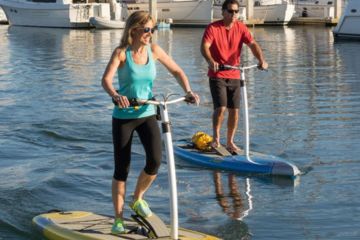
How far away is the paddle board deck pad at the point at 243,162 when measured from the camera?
10156mm

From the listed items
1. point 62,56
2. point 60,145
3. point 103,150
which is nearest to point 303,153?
point 103,150

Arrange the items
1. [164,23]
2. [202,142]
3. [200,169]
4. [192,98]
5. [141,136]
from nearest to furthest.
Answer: [192,98], [141,136], [200,169], [202,142], [164,23]

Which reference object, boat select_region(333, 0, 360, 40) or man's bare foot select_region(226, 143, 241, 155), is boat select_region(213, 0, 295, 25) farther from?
man's bare foot select_region(226, 143, 241, 155)

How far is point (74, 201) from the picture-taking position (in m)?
9.16

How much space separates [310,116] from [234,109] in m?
4.75

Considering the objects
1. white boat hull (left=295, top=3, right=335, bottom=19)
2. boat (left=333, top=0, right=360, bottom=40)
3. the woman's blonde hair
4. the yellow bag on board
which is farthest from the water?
white boat hull (left=295, top=3, right=335, bottom=19)

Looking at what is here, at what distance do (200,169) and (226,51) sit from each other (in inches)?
62.3

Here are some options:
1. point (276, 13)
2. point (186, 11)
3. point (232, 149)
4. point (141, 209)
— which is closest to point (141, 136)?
point (141, 209)

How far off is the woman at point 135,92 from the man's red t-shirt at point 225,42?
11.1 ft

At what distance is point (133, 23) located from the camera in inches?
262

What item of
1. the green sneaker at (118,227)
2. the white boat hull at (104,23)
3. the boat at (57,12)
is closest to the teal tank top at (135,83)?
the green sneaker at (118,227)

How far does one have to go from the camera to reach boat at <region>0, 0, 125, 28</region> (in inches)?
2205

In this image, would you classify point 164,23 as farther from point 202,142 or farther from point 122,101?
point 122,101

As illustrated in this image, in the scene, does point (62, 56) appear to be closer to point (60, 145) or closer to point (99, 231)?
point (60, 145)
